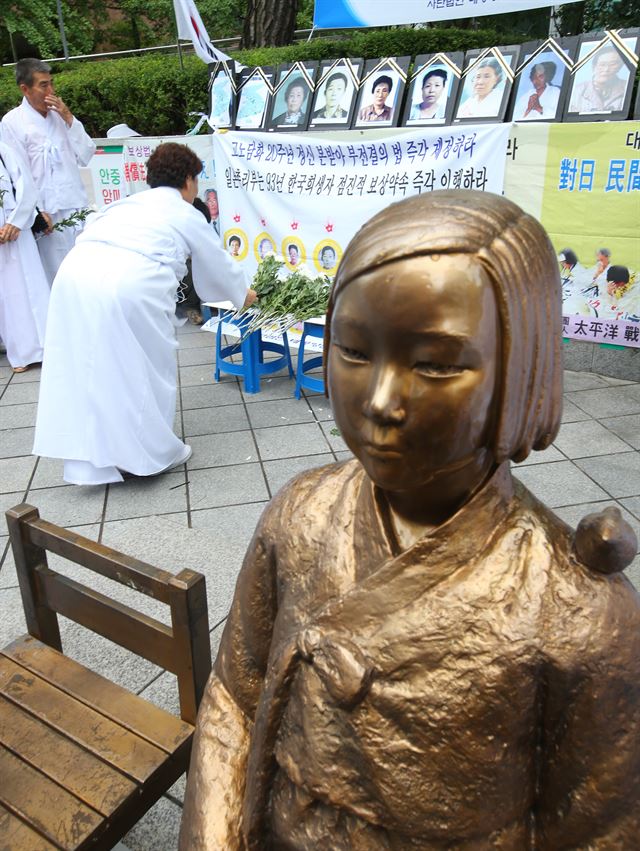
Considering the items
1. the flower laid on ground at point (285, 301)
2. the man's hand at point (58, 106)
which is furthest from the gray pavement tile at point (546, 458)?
the man's hand at point (58, 106)

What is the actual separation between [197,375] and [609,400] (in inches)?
139

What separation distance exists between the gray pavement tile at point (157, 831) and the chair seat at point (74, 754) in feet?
1.50

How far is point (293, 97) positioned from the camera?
6.90 meters

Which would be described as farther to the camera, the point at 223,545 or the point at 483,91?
the point at 483,91

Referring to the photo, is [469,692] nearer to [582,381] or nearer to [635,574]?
[635,574]

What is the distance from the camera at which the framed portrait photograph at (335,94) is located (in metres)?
6.53

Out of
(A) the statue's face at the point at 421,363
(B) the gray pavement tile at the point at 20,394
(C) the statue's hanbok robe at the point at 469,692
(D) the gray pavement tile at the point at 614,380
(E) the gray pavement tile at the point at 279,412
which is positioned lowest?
(B) the gray pavement tile at the point at 20,394

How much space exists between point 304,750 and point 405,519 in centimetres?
36

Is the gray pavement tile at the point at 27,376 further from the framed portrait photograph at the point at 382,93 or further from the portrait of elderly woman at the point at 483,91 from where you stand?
the portrait of elderly woman at the point at 483,91

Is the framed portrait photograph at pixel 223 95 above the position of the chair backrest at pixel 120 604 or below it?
above

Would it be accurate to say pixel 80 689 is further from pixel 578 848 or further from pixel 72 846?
pixel 578 848

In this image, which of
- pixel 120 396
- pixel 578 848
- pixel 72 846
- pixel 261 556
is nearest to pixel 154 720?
pixel 72 846

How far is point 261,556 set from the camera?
119 cm

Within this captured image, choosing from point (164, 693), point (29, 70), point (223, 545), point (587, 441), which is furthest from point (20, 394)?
point (587, 441)
